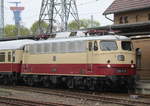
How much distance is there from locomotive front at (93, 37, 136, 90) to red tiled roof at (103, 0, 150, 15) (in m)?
13.3

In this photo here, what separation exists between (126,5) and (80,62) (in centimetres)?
1590

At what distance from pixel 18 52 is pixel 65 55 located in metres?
5.48

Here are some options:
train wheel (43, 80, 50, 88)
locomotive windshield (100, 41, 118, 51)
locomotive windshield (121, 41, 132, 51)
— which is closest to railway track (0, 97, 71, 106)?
locomotive windshield (100, 41, 118, 51)

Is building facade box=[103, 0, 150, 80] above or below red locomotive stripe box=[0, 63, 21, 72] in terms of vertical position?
above

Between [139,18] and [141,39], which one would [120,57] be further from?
[139,18]

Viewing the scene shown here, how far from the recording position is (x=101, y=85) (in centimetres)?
2250

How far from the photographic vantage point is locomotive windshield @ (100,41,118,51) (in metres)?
21.9

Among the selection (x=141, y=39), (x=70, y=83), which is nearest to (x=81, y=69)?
(x=70, y=83)

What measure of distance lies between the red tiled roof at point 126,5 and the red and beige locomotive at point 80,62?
38.4 feet

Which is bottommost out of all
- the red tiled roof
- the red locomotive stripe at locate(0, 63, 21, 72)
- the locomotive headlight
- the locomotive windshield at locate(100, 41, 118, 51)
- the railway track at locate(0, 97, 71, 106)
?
the railway track at locate(0, 97, 71, 106)

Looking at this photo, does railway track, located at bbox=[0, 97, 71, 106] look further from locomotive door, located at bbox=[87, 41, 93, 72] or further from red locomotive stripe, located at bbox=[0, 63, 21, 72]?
red locomotive stripe, located at bbox=[0, 63, 21, 72]

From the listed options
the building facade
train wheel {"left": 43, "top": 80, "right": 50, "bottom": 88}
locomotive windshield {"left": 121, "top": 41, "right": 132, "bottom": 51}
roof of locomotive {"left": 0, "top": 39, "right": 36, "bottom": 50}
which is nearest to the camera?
locomotive windshield {"left": 121, "top": 41, "right": 132, "bottom": 51}

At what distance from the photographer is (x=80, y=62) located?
74.8ft

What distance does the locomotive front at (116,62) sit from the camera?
2147 cm
